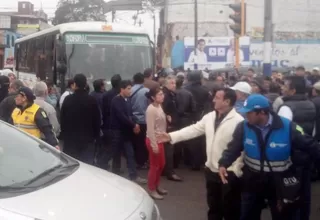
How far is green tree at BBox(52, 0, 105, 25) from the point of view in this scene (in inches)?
3115

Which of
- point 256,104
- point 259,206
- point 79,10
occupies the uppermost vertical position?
point 79,10

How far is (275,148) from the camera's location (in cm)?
568

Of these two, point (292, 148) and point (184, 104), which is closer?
point (292, 148)

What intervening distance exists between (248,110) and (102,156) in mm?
5096

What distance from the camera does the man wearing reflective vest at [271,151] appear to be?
569cm

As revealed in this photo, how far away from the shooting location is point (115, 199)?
4520mm


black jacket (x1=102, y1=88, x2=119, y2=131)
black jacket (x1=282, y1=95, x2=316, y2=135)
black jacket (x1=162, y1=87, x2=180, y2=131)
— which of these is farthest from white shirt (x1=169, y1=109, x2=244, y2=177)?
black jacket (x1=102, y1=88, x2=119, y2=131)

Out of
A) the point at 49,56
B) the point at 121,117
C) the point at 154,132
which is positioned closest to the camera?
the point at 154,132

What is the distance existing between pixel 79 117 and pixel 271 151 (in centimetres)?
388

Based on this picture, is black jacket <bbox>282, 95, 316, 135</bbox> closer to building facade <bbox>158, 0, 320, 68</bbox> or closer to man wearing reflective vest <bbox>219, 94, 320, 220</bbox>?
man wearing reflective vest <bbox>219, 94, 320, 220</bbox>

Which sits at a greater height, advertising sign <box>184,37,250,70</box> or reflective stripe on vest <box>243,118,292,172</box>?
advertising sign <box>184,37,250,70</box>

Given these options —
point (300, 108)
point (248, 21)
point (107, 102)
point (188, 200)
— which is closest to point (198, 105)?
point (107, 102)

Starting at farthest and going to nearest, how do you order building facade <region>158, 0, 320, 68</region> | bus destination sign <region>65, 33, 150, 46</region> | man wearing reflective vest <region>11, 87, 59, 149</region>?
1. building facade <region>158, 0, 320, 68</region>
2. bus destination sign <region>65, 33, 150, 46</region>
3. man wearing reflective vest <region>11, 87, 59, 149</region>

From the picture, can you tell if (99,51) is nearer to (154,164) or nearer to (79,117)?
(79,117)
